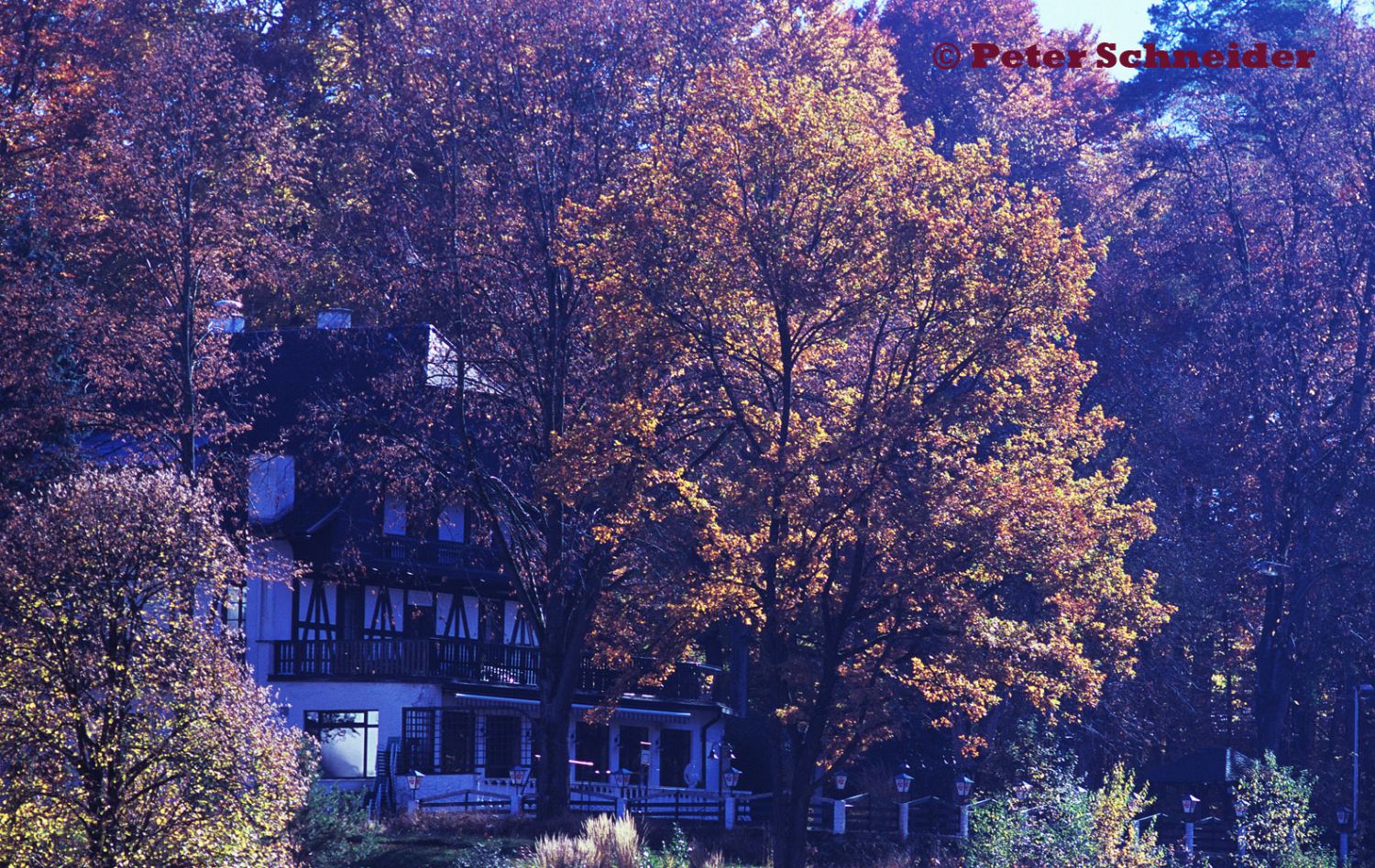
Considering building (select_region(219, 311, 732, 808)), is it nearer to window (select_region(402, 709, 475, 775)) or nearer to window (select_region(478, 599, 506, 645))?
window (select_region(402, 709, 475, 775))

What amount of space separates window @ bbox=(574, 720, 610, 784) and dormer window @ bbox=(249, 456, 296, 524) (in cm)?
1208

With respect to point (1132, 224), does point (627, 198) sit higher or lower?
lower

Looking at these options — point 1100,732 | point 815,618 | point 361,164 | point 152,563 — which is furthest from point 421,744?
point 152,563

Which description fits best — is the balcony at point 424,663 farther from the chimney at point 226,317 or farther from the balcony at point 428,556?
the chimney at point 226,317

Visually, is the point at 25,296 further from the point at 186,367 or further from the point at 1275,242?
the point at 1275,242

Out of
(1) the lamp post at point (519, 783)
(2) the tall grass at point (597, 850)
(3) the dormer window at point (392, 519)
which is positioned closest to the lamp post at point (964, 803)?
(1) the lamp post at point (519, 783)

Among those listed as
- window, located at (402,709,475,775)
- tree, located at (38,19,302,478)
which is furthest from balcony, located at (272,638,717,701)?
tree, located at (38,19,302,478)

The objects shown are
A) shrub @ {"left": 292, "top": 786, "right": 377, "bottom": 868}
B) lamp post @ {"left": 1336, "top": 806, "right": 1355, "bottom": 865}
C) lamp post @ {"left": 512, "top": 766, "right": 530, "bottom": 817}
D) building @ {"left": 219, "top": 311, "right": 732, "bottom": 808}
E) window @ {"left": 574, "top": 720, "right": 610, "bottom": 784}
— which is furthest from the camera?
window @ {"left": 574, "top": 720, "right": 610, "bottom": 784}

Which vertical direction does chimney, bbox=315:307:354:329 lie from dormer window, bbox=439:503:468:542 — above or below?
above

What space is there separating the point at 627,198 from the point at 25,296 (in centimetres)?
1292

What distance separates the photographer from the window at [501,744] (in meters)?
47.3

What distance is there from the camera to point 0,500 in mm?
30578

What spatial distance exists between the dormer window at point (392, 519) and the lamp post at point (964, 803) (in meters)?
15.0

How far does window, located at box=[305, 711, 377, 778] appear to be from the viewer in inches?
1644
